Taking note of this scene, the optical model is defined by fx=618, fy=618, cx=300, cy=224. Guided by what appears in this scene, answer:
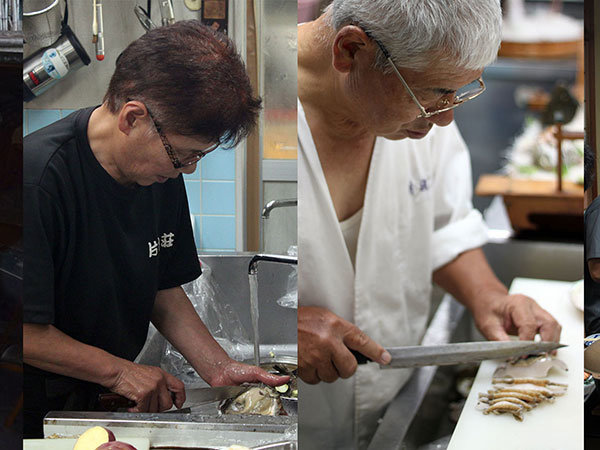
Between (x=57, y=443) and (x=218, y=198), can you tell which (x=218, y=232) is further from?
(x=57, y=443)

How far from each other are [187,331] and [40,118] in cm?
22

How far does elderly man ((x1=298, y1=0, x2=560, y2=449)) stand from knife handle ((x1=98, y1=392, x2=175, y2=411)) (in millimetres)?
267

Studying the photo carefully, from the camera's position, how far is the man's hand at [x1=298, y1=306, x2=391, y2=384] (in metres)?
0.76

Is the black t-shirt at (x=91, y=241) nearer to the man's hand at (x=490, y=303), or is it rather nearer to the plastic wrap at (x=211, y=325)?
the plastic wrap at (x=211, y=325)

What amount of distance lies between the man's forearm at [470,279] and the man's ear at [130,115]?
0.73 m

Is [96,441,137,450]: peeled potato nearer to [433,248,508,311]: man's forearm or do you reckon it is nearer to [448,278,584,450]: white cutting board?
[448,278,584,450]: white cutting board

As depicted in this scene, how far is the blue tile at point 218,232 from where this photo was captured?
1.74ft

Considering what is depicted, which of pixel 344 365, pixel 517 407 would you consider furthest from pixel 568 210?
pixel 344 365

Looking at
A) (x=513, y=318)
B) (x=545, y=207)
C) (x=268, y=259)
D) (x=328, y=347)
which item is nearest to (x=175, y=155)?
(x=268, y=259)

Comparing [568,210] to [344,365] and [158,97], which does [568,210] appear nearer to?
[344,365]

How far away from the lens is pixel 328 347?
29.9 inches

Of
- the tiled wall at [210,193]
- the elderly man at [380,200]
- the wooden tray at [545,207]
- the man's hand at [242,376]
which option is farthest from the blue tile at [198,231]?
the wooden tray at [545,207]

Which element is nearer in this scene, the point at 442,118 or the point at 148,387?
the point at 148,387

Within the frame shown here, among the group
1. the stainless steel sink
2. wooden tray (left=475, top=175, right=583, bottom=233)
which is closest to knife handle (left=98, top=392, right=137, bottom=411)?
the stainless steel sink
